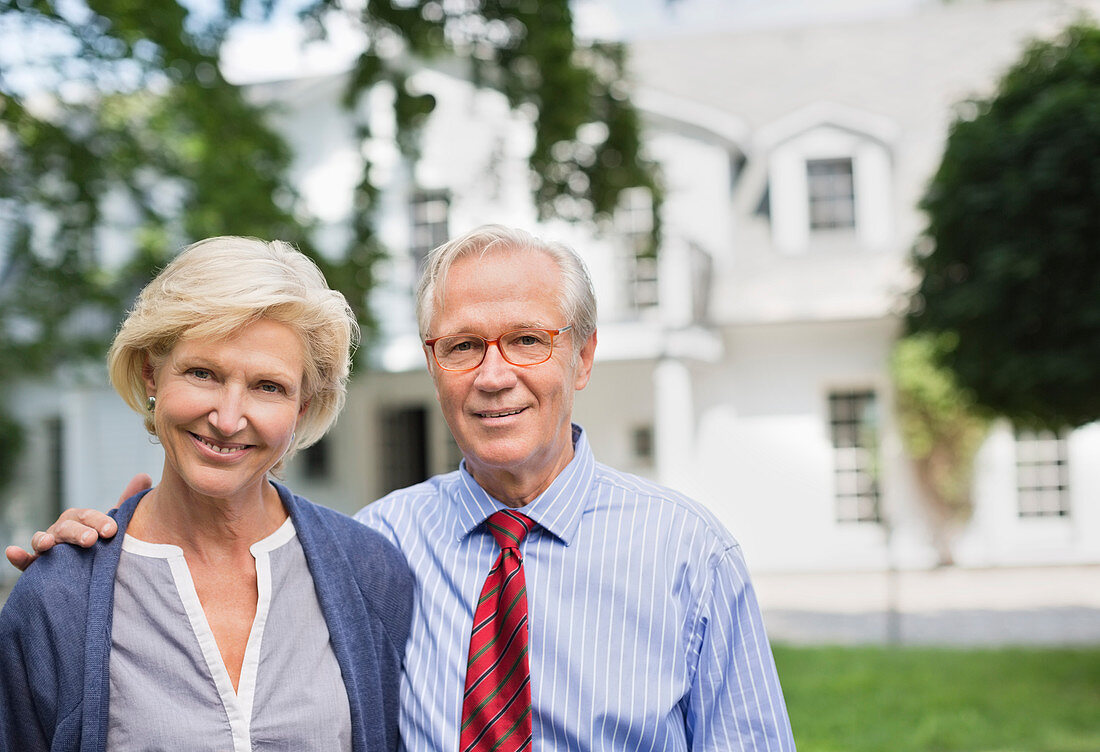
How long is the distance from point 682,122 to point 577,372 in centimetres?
1355

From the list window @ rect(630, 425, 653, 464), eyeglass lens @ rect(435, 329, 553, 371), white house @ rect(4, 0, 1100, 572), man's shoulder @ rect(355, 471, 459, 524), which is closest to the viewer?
eyeglass lens @ rect(435, 329, 553, 371)

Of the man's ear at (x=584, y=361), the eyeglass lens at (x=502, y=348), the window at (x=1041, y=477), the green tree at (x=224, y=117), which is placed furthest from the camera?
the window at (x=1041, y=477)

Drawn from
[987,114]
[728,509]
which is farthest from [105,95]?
[728,509]

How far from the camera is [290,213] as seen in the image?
842 centimetres

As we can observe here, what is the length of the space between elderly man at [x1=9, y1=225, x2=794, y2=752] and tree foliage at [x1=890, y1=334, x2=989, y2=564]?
41.8 ft

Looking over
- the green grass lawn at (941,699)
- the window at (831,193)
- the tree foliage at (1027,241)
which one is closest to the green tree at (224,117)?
the tree foliage at (1027,241)

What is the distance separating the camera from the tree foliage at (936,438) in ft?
46.0

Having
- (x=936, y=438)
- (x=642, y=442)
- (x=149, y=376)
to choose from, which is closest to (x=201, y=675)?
(x=149, y=376)

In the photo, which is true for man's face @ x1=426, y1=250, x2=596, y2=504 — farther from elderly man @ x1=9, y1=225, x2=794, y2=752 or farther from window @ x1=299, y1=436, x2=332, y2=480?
window @ x1=299, y1=436, x2=332, y2=480

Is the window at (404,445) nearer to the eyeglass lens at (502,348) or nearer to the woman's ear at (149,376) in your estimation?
the eyeglass lens at (502,348)

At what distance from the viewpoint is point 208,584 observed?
6.22 feet

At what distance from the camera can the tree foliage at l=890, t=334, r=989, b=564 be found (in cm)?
1403

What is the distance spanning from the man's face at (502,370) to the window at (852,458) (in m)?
13.4

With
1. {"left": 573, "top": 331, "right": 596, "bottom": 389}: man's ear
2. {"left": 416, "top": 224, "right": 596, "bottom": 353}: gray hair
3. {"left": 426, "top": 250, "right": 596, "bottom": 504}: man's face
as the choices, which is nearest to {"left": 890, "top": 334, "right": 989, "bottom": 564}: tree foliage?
{"left": 573, "top": 331, "right": 596, "bottom": 389}: man's ear
